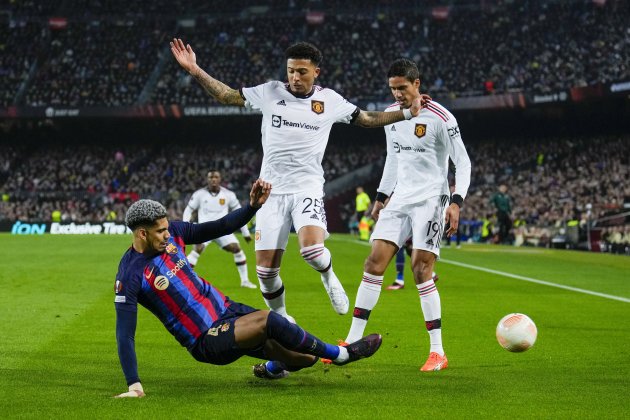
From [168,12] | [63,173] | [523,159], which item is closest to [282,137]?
[523,159]

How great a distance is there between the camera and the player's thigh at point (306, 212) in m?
7.40

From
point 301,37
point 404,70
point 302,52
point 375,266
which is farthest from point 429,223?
point 301,37

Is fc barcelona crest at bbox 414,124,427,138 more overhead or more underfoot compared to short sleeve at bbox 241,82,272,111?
more underfoot

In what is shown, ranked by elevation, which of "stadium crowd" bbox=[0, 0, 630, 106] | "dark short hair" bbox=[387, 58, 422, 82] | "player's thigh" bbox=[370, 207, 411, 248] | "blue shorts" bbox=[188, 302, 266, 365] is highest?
"stadium crowd" bbox=[0, 0, 630, 106]

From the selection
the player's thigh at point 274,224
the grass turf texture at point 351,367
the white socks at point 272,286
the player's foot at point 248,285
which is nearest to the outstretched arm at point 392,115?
the player's thigh at point 274,224

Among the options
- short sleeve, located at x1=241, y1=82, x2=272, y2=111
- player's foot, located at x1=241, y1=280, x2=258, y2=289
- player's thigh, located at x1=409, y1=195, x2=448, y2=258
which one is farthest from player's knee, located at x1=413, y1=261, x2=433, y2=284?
player's foot, located at x1=241, y1=280, x2=258, y2=289

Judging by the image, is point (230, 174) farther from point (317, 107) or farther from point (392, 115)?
point (392, 115)

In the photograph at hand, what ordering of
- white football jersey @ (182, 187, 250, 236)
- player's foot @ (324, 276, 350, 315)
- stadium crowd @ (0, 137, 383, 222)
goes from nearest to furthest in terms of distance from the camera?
player's foot @ (324, 276, 350, 315) → white football jersey @ (182, 187, 250, 236) → stadium crowd @ (0, 137, 383, 222)

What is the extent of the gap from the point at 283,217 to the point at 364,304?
1029 mm

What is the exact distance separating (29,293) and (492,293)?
730 cm

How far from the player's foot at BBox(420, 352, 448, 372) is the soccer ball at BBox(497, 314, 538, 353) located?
0.51 meters

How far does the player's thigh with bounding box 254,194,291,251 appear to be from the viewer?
745 cm

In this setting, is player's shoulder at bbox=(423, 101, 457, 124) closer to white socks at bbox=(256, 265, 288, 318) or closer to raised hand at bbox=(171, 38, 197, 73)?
white socks at bbox=(256, 265, 288, 318)

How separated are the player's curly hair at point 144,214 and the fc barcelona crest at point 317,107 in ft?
8.03
